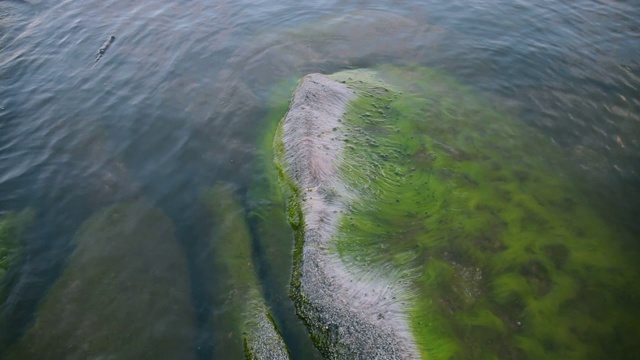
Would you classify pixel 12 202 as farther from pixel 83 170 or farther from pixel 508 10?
pixel 508 10

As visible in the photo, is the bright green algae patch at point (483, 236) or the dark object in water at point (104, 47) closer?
the bright green algae patch at point (483, 236)

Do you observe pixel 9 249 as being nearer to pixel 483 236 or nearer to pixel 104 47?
pixel 104 47

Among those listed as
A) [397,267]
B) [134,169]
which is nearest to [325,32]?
[134,169]

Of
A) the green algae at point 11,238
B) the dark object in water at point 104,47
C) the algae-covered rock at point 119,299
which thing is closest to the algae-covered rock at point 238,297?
the algae-covered rock at point 119,299

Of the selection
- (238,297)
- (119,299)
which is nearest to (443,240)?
(238,297)

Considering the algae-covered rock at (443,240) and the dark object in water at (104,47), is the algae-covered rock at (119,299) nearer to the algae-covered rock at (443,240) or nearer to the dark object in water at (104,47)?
the algae-covered rock at (443,240)
